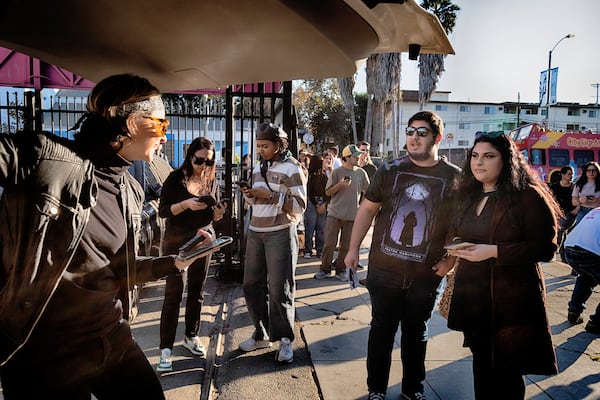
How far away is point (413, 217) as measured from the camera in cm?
321

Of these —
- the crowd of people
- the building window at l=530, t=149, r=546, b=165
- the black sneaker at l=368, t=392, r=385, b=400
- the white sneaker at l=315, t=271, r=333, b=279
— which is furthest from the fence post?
the building window at l=530, t=149, r=546, b=165

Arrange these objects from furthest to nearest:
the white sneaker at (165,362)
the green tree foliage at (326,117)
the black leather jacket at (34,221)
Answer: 1. the green tree foliage at (326,117)
2. the white sneaker at (165,362)
3. the black leather jacket at (34,221)

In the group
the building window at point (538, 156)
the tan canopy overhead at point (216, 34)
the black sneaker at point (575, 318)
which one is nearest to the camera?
the tan canopy overhead at point (216, 34)

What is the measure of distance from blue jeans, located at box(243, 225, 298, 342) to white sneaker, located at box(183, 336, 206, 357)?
55 centimetres

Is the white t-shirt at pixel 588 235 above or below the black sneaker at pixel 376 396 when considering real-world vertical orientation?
above

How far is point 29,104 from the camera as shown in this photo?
24.2ft

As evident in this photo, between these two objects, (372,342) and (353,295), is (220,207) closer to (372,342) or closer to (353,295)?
(372,342)

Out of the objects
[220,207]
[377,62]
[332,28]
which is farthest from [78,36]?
[377,62]

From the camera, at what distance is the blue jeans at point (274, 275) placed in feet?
13.0

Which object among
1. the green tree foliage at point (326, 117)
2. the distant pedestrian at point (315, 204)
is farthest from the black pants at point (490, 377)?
the green tree foliage at point (326, 117)

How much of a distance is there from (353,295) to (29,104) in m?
6.13

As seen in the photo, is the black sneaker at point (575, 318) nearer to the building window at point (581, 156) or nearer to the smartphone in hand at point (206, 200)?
the smartphone in hand at point (206, 200)

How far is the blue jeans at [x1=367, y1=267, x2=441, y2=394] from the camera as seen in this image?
319 centimetres

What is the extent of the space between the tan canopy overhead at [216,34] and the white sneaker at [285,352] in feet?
8.53
